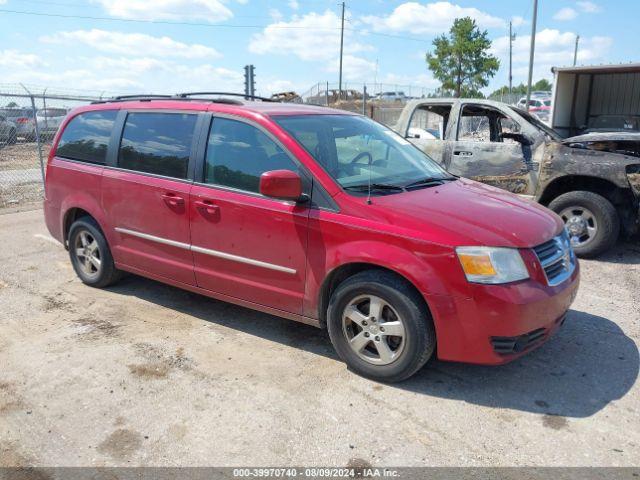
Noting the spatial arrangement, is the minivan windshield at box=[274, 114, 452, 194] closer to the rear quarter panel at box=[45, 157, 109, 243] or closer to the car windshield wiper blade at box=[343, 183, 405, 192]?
the car windshield wiper blade at box=[343, 183, 405, 192]

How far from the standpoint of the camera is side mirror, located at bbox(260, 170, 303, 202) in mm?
3443

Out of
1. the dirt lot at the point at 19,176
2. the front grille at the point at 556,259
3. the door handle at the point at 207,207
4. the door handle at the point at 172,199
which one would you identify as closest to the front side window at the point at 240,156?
the door handle at the point at 207,207

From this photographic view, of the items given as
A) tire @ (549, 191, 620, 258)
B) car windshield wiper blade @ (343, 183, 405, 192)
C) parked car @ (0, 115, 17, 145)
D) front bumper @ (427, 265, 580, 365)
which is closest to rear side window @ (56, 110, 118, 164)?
car windshield wiper blade @ (343, 183, 405, 192)

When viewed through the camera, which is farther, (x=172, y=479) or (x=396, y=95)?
(x=396, y=95)

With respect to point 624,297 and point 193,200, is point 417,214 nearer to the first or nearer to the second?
point 193,200

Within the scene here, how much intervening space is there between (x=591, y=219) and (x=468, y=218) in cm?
359

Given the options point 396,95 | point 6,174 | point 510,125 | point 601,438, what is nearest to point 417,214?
point 601,438

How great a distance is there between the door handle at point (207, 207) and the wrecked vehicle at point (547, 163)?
4.21 m

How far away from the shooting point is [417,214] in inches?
130

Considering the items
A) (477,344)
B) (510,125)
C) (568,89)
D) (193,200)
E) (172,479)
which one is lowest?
(172,479)

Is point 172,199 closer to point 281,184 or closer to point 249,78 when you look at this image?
point 281,184

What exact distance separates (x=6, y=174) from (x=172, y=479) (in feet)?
43.1

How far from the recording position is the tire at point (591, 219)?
603 cm

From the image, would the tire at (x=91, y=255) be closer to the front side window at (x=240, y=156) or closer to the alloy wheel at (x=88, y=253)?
the alloy wheel at (x=88, y=253)
